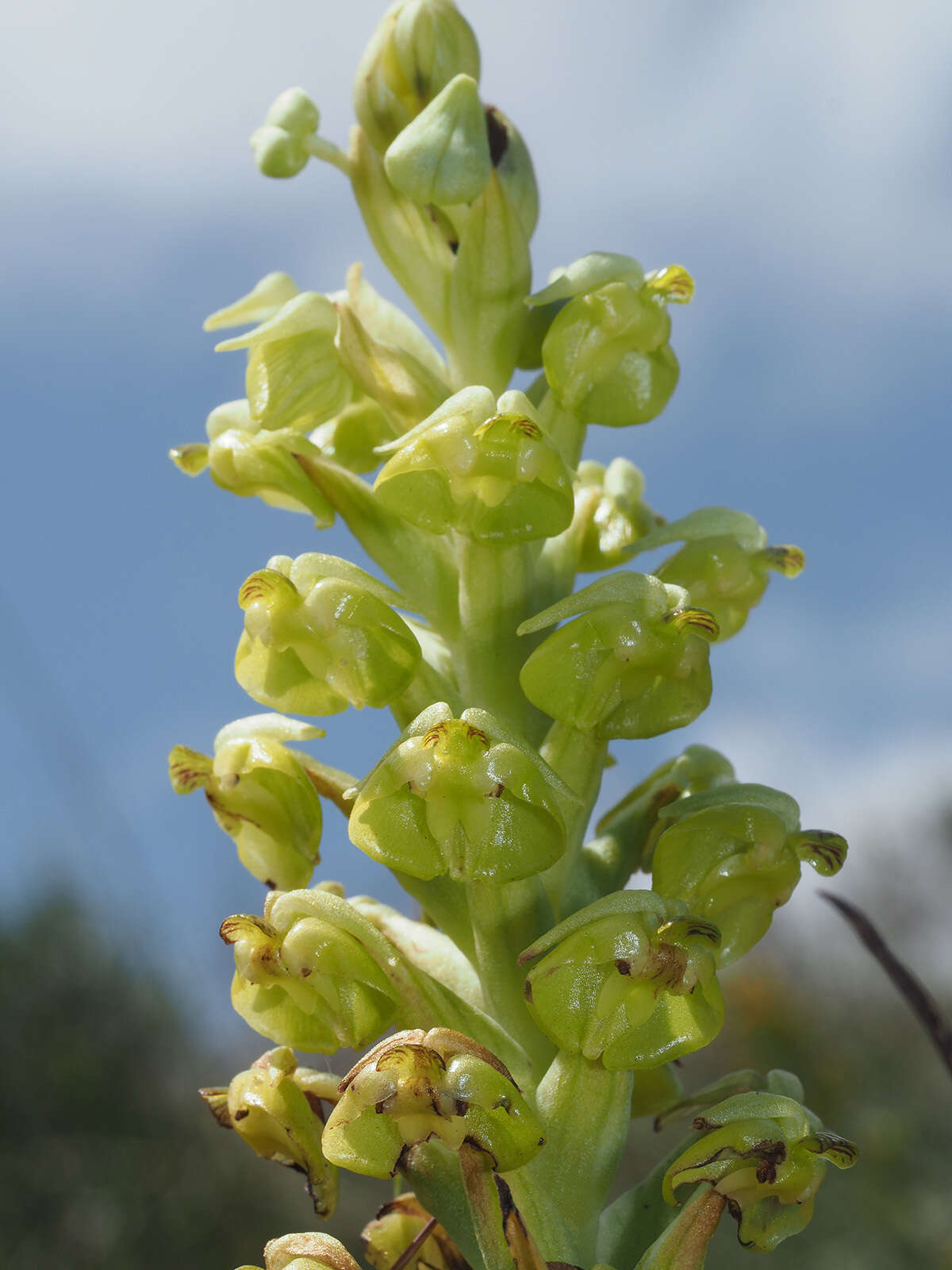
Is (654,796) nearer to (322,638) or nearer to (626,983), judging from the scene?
(626,983)

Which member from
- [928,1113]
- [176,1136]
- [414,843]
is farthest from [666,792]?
[176,1136]

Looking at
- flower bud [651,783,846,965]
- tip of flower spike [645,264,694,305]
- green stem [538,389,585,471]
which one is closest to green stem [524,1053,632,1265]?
flower bud [651,783,846,965]

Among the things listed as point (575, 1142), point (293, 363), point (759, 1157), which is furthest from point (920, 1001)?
point (293, 363)

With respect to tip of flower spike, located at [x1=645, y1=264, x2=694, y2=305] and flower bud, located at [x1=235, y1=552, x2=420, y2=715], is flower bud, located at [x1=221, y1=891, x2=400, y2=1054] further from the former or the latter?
tip of flower spike, located at [x1=645, y1=264, x2=694, y2=305]

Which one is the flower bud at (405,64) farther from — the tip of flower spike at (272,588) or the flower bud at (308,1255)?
the flower bud at (308,1255)

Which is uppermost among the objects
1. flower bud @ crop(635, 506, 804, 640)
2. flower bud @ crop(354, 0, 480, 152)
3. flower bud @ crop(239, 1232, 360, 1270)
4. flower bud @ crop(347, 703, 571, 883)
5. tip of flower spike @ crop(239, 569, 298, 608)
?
flower bud @ crop(354, 0, 480, 152)

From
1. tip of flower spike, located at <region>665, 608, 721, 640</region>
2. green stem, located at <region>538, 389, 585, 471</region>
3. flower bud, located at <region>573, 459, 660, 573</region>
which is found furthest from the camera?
flower bud, located at <region>573, 459, 660, 573</region>

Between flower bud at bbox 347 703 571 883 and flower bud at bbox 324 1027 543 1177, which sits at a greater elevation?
flower bud at bbox 347 703 571 883

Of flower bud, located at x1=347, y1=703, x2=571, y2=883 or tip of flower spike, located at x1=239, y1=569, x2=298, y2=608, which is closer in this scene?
flower bud, located at x1=347, y1=703, x2=571, y2=883
